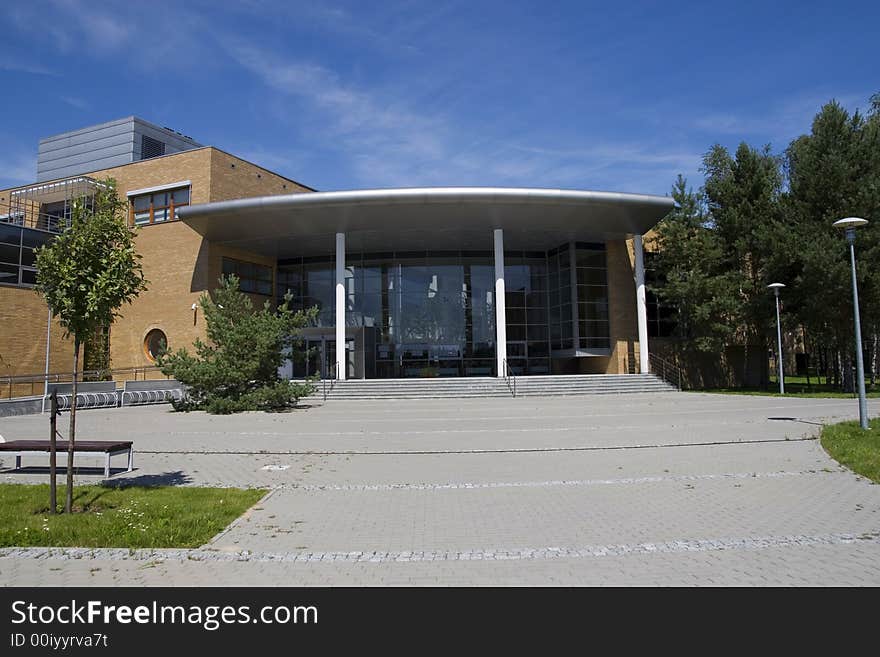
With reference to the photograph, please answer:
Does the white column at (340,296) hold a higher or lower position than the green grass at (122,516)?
higher

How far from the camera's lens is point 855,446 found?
1070 cm

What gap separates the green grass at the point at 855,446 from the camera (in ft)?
29.2

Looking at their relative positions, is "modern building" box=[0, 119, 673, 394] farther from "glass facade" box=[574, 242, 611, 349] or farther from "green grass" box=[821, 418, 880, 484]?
"green grass" box=[821, 418, 880, 484]

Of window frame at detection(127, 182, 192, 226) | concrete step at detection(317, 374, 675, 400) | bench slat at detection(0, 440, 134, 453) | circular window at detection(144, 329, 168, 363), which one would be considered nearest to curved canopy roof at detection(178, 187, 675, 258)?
window frame at detection(127, 182, 192, 226)

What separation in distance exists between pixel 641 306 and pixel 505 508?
2747 centimetres

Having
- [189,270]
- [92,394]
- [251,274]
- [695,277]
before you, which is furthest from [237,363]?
[695,277]

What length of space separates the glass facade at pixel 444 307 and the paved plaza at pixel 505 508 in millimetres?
19119

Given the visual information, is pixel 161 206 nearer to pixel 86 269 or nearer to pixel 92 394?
pixel 92 394

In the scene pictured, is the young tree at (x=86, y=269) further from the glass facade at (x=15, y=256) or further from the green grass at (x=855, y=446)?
the glass facade at (x=15, y=256)

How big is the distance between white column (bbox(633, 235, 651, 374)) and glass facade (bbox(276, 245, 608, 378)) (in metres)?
2.19

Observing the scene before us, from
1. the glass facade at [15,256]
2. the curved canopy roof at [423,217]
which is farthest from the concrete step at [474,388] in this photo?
the glass facade at [15,256]

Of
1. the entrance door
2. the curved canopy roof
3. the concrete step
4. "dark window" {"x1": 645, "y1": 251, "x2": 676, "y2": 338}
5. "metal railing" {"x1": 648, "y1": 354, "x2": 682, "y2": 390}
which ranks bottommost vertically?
the concrete step

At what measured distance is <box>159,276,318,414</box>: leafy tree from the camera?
2086 centimetres
